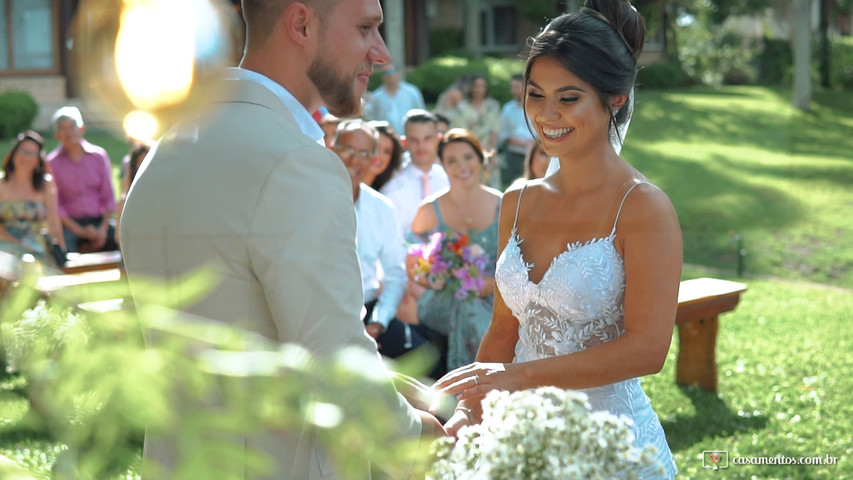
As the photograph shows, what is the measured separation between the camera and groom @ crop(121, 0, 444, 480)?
1672 mm

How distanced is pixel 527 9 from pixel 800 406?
2971 cm

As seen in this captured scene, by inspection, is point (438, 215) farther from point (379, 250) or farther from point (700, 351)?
point (700, 351)

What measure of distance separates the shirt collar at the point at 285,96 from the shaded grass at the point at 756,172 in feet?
35.6

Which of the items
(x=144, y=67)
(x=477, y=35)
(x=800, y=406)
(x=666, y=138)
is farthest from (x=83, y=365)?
(x=477, y=35)

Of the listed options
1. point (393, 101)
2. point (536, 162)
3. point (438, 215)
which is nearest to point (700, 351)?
point (536, 162)

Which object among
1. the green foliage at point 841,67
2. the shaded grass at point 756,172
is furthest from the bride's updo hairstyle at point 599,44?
the green foliage at point 841,67

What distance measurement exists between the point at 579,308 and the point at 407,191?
536 centimetres

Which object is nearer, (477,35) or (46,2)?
(46,2)

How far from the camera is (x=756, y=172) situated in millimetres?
19438

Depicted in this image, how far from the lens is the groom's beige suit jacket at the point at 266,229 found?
1.67m

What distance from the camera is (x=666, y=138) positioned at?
23688 mm

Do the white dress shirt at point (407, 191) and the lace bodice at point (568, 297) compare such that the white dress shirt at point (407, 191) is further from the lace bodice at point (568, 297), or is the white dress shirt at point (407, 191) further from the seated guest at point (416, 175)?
the lace bodice at point (568, 297)

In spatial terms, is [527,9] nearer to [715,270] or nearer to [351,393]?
[715,270]

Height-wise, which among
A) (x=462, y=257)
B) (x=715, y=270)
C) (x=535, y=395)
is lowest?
(x=715, y=270)
